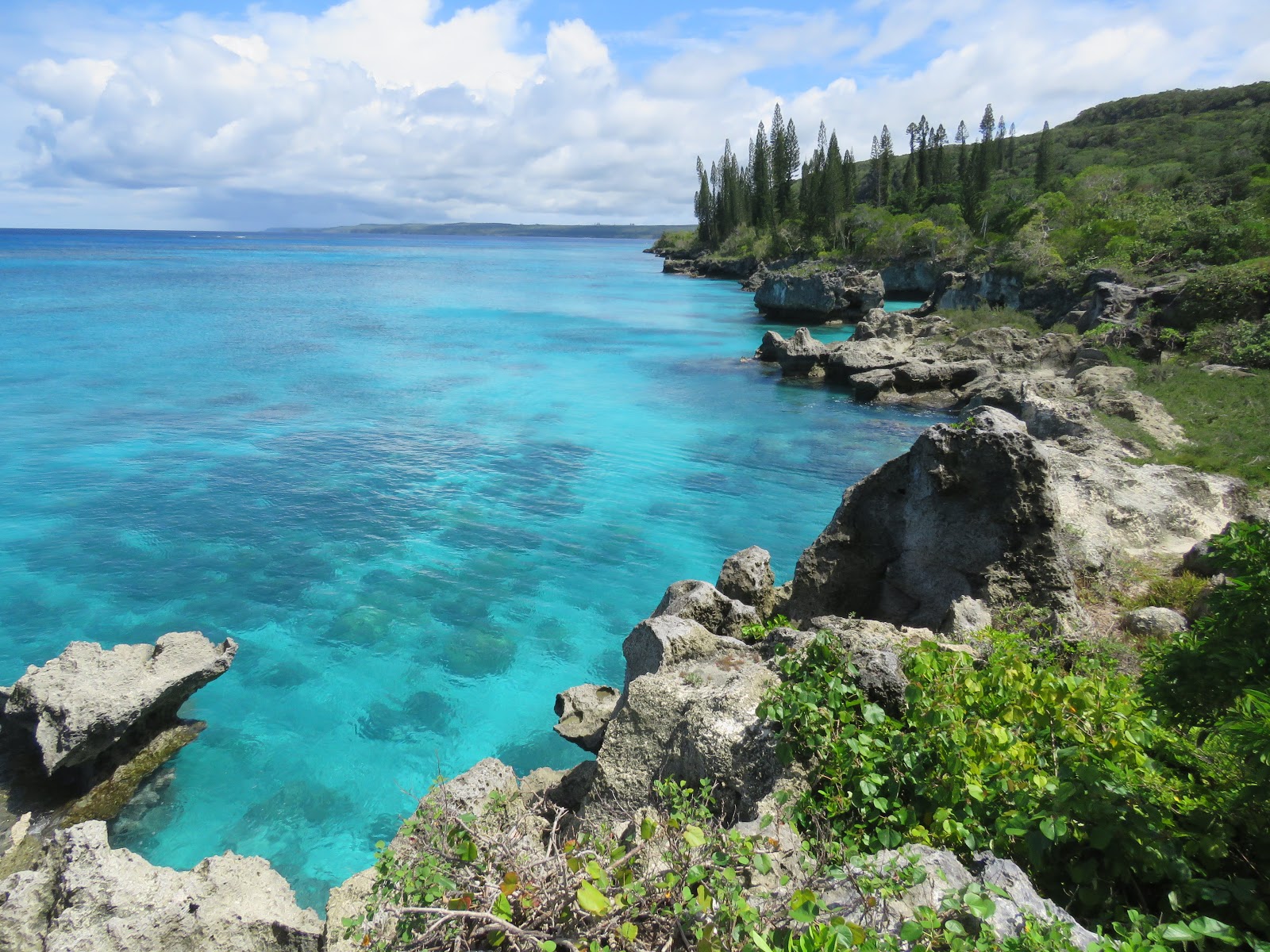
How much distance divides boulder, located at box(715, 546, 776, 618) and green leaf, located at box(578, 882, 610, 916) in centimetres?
664

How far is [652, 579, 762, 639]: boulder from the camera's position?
852 cm

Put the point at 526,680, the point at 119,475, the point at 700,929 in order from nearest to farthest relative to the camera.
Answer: the point at 700,929, the point at 526,680, the point at 119,475

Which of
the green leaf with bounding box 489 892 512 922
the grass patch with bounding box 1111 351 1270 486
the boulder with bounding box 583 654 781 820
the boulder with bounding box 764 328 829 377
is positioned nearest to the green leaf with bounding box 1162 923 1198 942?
the boulder with bounding box 583 654 781 820

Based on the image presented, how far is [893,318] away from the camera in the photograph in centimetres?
3897

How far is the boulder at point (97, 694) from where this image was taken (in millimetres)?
8297

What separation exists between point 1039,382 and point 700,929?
2535 cm

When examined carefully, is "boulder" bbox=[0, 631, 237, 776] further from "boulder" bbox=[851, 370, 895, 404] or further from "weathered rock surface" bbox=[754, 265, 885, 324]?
"weathered rock surface" bbox=[754, 265, 885, 324]

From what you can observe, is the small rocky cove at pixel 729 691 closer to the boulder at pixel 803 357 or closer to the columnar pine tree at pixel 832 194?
the boulder at pixel 803 357

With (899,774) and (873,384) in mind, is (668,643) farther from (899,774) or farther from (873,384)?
(873,384)

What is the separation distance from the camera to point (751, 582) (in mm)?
10008

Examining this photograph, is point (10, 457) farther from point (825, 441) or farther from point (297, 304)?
point (297, 304)

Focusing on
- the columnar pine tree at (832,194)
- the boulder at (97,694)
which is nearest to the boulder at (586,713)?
the boulder at (97,694)

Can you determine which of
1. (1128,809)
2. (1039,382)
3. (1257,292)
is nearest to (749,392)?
(1039,382)

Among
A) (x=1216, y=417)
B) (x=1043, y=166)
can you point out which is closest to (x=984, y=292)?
(x=1216, y=417)
